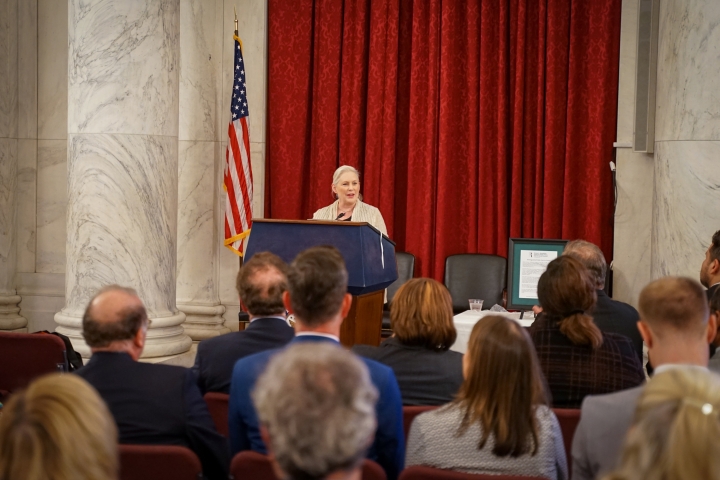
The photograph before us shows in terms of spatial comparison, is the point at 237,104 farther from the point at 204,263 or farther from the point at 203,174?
the point at 204,263

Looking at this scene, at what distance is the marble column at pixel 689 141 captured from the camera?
6000 millimetres

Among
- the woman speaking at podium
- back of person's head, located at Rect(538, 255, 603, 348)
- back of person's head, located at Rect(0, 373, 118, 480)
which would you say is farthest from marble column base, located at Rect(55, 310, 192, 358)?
back of person's head, located at Rect(0, 373, 118, 480)

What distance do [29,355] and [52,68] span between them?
4252 millimetres

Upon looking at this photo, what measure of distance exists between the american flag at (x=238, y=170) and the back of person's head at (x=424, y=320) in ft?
14.3

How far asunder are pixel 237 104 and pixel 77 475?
6.38 m

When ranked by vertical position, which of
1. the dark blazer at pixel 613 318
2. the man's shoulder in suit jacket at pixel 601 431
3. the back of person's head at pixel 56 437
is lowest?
the man's shoulder in suit jacket at pixel 601 431

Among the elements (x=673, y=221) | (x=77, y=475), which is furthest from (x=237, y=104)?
(x=77, y=475)

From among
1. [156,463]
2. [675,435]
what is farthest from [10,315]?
[675,435]

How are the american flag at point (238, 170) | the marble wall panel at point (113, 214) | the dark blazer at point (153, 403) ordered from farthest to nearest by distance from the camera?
the american flag at point (238, 170) → the marble wall panel at point (113, 214) → the dark blazer at point (153, 403)

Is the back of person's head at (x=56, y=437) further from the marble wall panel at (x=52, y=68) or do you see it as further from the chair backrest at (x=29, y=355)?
the marble wall panel at (x=52, y=68)

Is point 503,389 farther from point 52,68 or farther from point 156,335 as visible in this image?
point 52,68

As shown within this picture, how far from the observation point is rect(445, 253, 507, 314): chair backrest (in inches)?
292

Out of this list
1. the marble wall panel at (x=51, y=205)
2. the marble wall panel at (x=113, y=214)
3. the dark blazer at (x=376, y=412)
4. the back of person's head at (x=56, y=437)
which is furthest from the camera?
the marble wall panel at (x=51, y=205)

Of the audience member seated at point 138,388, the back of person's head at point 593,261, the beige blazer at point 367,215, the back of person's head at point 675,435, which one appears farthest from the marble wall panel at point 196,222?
the back of person's head at point 675,435
